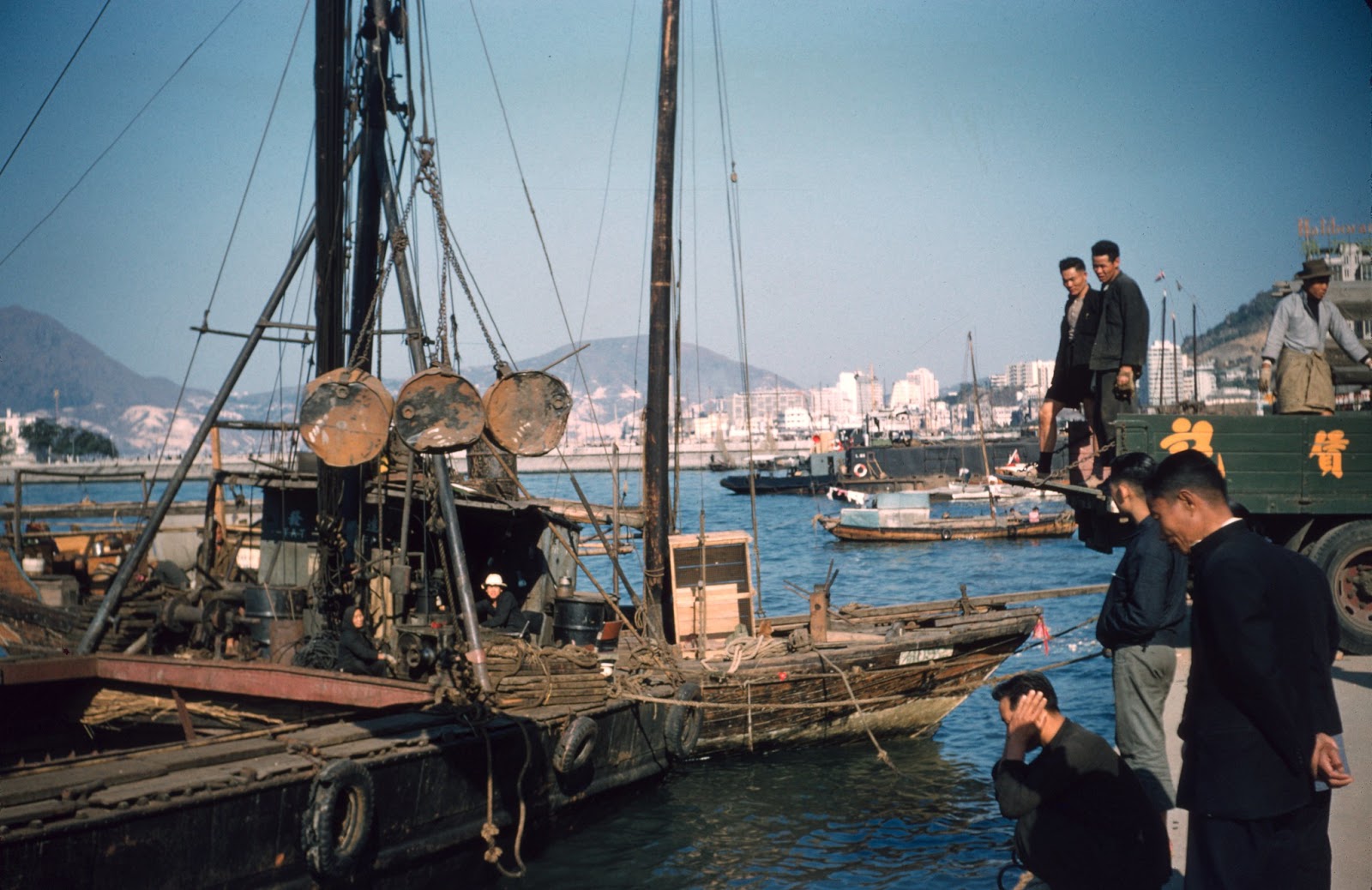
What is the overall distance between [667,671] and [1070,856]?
7951 millimetres

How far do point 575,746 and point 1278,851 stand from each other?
7274 mm

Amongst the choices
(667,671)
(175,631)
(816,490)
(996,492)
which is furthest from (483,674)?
(816,490)

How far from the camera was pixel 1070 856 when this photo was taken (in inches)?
172

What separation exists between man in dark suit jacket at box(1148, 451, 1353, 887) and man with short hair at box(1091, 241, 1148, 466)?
19.8 feet

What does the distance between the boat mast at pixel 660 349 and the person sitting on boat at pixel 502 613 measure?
1.58 m

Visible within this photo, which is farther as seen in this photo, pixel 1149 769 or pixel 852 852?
pixel 852 852

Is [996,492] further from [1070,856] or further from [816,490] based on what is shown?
[1070,856]

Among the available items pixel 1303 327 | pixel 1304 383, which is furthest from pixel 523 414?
pixel 1304 383

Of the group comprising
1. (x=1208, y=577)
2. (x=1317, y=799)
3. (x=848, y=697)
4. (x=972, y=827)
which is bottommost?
(x=972, y=827)

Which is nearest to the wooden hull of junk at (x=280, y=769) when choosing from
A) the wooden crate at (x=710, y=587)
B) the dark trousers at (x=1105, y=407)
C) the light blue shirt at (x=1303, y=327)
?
the wooden crate at (x=710, y=587)

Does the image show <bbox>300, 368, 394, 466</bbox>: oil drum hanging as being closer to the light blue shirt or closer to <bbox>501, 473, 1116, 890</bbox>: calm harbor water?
<bbox>501, 473, 1116, 890</bbox>: calm harbor water

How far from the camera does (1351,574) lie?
1164 centimetres

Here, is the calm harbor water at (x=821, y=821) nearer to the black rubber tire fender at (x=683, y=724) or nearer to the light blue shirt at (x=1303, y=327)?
the black rubber tire fender at (x=683, y=724)

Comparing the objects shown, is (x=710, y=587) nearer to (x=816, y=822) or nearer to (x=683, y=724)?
(x=683, y=724)
